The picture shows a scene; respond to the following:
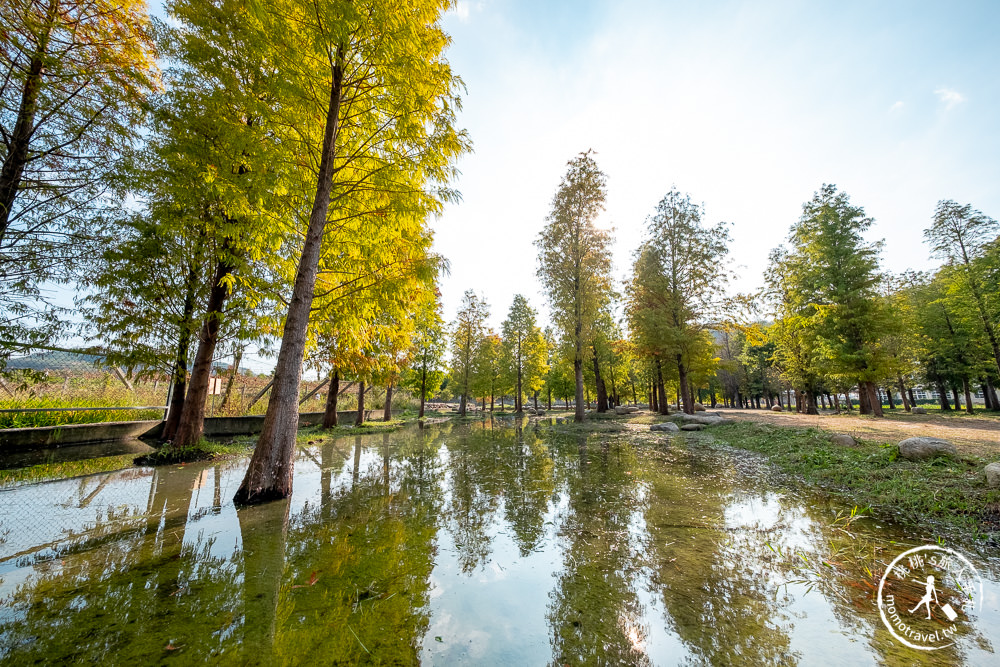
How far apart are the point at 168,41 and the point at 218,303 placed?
5184 mm

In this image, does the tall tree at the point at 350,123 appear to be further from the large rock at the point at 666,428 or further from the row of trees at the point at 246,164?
the large rock at the point at 666,428

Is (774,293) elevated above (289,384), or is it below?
above

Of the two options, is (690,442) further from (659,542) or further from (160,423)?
(160,423)

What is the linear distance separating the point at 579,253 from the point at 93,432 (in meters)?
18.5

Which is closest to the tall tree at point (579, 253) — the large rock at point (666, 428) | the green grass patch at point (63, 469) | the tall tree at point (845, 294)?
the large rock at point (666, 428)

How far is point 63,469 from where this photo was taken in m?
6.39

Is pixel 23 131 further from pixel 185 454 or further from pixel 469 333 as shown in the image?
pixel 469 333

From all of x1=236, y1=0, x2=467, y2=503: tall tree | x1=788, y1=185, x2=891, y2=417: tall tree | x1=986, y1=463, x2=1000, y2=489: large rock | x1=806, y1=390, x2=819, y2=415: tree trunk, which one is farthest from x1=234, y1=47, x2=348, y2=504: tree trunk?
x1=806, y1=390, x2=819, y2=415: tree trunk

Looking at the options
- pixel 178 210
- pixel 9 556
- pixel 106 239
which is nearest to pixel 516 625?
pixel 9 556

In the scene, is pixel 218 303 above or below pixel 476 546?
above

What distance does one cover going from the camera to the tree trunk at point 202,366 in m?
7.80

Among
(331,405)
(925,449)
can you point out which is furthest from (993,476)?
(331,405)

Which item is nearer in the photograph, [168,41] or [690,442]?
[168,41]

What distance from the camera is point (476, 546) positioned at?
3.50 m
